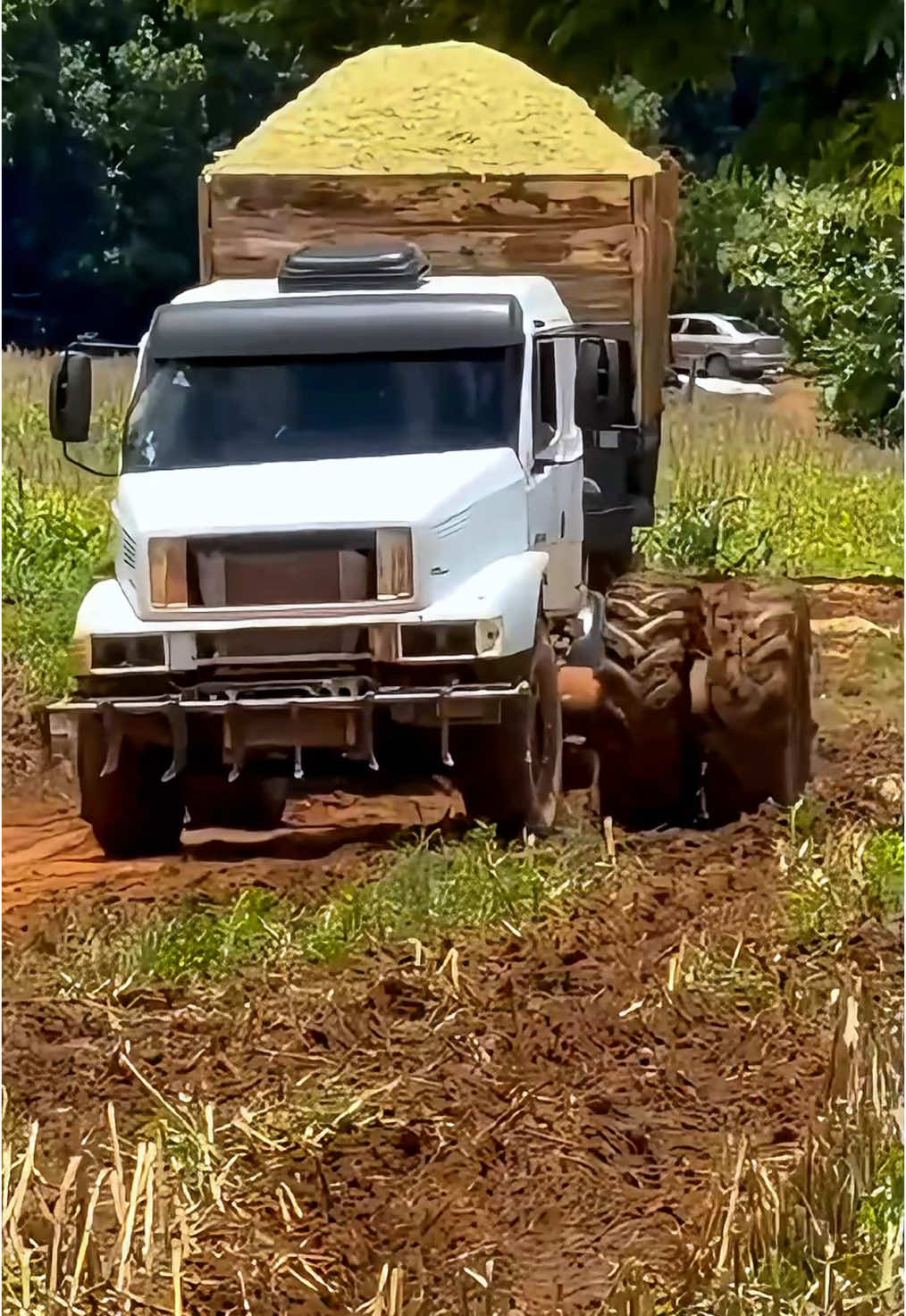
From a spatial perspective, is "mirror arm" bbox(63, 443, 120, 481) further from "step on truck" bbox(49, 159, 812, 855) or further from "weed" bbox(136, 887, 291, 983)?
"weed" bbox(136, 887, 291, 983)

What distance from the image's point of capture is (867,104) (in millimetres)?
4312

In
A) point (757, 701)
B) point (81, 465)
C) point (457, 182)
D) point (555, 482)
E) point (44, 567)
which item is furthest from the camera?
point (757, 701)

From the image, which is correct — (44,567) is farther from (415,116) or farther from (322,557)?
(415,116)

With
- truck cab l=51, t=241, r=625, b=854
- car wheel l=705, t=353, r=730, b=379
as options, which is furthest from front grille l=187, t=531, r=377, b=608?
car wheel l=705, t=353, r=730, b=379

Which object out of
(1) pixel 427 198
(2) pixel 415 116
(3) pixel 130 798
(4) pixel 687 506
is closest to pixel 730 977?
(4) pixel 687 506

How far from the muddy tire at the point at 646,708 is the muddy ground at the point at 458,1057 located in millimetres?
104

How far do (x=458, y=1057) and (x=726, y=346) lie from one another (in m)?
1.39

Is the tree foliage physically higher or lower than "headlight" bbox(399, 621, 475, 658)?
higher

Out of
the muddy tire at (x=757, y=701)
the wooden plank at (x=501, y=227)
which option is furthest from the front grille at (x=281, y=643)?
the muddy tire at (x=757, y=701)

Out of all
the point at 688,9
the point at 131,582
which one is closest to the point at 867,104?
the point at 688,9

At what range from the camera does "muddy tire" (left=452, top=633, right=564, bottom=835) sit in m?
4.20

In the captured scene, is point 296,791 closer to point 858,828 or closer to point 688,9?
point 858,828

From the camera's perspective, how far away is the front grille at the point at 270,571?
4145 millimetres

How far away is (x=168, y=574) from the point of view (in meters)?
4.17
